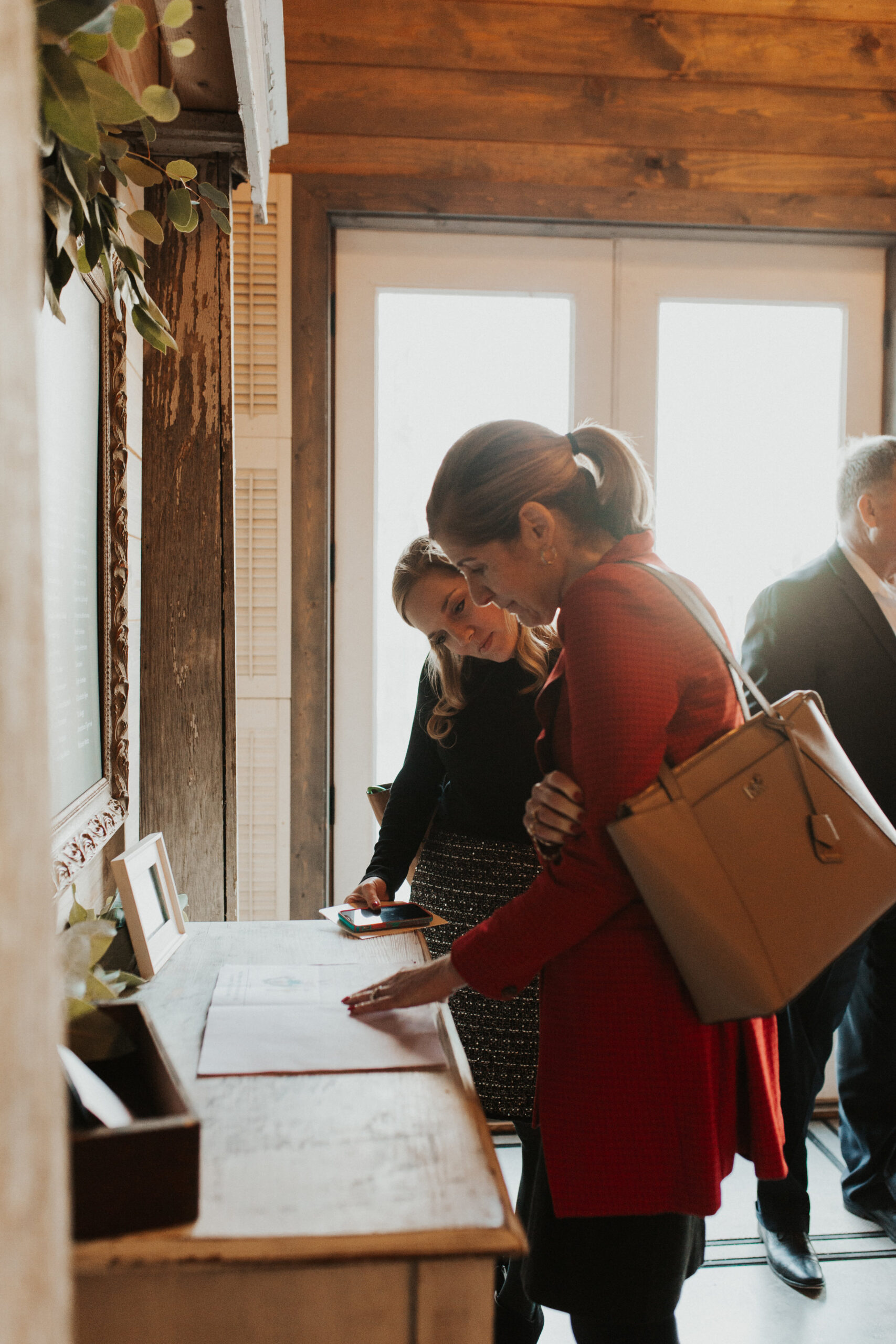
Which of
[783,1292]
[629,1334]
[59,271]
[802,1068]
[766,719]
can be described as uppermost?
[59,271]

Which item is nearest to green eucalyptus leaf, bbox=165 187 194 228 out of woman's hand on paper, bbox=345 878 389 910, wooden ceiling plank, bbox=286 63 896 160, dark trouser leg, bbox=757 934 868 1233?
woman's hand on paper, bbox=345 878 389 910

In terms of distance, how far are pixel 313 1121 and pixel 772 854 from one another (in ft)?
1.61

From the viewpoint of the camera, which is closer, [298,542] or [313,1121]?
[313,1121]

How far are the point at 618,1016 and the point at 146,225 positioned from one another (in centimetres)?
89

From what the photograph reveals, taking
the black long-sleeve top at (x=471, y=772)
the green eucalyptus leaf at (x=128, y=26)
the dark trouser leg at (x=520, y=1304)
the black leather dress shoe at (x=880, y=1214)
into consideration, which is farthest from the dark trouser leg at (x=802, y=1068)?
the green eucalyptus leaf at (x=128, y=26)

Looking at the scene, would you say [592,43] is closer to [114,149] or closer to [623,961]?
[114,149]

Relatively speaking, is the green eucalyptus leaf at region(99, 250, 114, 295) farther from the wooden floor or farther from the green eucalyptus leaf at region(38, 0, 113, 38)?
the wooden floor

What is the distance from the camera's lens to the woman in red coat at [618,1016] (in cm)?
98

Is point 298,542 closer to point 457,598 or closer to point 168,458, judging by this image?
point 168,458

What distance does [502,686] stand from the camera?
1.67 m

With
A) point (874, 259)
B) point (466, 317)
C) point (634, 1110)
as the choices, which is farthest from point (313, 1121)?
point (874, 259)

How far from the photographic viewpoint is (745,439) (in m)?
2.71

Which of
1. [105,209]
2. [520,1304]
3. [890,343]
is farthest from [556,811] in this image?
[890,343]

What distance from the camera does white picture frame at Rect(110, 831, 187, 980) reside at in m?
1.20
